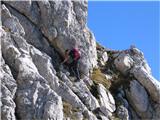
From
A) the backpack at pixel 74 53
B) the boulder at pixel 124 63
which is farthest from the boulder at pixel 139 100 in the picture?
the backpack at pixel 74 53

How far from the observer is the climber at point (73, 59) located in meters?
39.9

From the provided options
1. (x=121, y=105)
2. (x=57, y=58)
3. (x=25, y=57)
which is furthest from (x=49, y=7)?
(x=121, y=105)

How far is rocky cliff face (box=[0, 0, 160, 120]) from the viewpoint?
33.0m

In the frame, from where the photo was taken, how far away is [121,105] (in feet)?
136

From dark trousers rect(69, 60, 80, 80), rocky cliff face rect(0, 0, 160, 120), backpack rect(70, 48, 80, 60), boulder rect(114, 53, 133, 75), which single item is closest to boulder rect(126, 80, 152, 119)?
rocky cliff face rect(0, 0, 160, 120)

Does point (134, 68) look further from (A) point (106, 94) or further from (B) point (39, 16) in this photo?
(B) point (39, 16)

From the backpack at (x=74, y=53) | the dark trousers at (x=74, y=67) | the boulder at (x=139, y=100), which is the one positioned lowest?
the boulder at (x=139, y=100)

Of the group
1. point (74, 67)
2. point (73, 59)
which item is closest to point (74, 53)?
point (73, 59)

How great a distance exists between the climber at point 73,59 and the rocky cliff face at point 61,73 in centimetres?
48

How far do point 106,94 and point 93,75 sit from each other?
2.35 meters

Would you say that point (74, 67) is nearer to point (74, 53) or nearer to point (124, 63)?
point (74, 53)

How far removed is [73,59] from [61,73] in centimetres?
173

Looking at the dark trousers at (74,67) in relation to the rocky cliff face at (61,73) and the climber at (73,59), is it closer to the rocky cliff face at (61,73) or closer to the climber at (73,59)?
the climber at (73,59)

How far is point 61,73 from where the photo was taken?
128 feet
